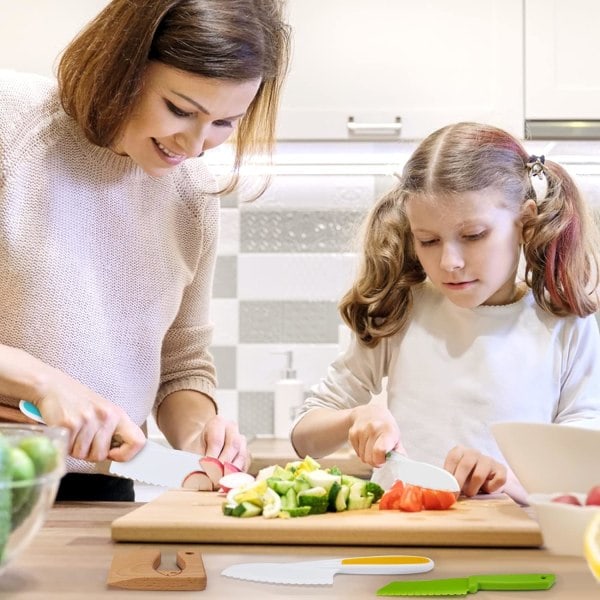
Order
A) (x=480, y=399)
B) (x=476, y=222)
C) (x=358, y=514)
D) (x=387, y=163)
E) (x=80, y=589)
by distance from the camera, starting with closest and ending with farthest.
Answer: (x=80, y=589) < (x=358, y=514) < (x=476, y=222) < (x=480, y=399) < (x=387, y=163)

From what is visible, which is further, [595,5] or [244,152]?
[595,5]

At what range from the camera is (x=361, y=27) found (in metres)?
2.52

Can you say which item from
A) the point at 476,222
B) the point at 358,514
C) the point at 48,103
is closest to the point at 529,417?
the point at 476,222

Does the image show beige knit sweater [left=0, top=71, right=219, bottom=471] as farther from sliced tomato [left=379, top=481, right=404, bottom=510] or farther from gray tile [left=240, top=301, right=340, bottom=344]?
gray tile [left=240, top=301, right=340, bottom=344]

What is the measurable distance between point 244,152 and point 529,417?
0.64 meters

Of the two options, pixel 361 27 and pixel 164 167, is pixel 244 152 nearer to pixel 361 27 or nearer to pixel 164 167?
pixel 164 167

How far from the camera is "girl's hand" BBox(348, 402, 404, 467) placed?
52.5 inches

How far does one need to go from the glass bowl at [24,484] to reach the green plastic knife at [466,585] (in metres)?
0.31

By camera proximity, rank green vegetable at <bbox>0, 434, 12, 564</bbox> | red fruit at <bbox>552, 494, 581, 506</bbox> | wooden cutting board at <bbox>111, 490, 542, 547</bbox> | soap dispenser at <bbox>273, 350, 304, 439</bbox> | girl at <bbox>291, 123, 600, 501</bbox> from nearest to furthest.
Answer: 1. green vegetable at <bbox>0, 434, 12, 564</bbox>
2. red fruit at <bbox>552, 494, 581, 506</bbox>
3. wooden cutting board at <bbox>111, 490, 542, 547</bbox>
4. girl at <bbox>291, 123, 600, 501</bbox>
5. soap dispenser at <bbox>273, 350, 304, 439</bbox>

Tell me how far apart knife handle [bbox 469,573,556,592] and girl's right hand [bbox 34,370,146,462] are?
0.51 metres

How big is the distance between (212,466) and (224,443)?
0.11m

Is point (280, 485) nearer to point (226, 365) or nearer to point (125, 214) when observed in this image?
point (125, 214)

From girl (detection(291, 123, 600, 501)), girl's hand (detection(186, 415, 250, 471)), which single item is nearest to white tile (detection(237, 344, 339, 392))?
girl (detection(291, 123, 600, 501))

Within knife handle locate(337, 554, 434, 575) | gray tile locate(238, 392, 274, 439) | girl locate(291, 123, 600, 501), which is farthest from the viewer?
gray tile locate(238, 392, 274, 439)
